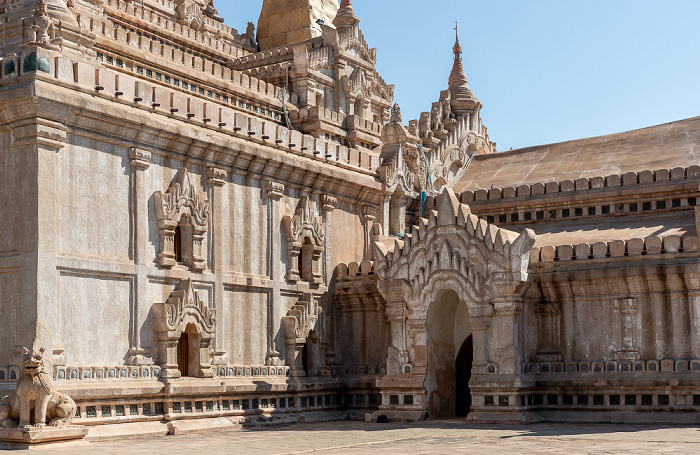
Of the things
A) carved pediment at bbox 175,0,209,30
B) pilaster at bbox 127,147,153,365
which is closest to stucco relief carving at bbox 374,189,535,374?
pilaster at bbox 127,147,153,365

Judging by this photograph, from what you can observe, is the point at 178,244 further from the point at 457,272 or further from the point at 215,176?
the point at 457,272

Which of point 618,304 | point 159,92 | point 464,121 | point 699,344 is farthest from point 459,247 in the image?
point 464,121

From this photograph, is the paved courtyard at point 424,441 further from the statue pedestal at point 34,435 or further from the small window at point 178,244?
the small window at point 178,244

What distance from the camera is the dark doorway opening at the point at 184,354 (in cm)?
2842

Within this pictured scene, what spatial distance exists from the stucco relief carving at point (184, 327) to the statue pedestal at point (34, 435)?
496 cm

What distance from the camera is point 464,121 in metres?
44.1

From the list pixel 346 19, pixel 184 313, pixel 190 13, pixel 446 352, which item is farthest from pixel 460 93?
pixel 184 313

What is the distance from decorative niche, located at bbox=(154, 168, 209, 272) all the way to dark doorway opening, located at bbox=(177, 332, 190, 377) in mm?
1919

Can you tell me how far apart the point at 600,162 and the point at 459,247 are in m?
8.80

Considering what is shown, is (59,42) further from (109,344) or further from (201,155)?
(109,344)

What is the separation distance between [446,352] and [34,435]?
1428cm

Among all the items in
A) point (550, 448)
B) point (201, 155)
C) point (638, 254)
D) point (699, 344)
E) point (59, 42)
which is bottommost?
point (550, 448)

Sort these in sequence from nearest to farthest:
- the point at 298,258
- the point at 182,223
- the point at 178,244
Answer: the point at 182,223, the point at 178,244, the point at 298,258

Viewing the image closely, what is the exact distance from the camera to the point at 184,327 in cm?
2780
